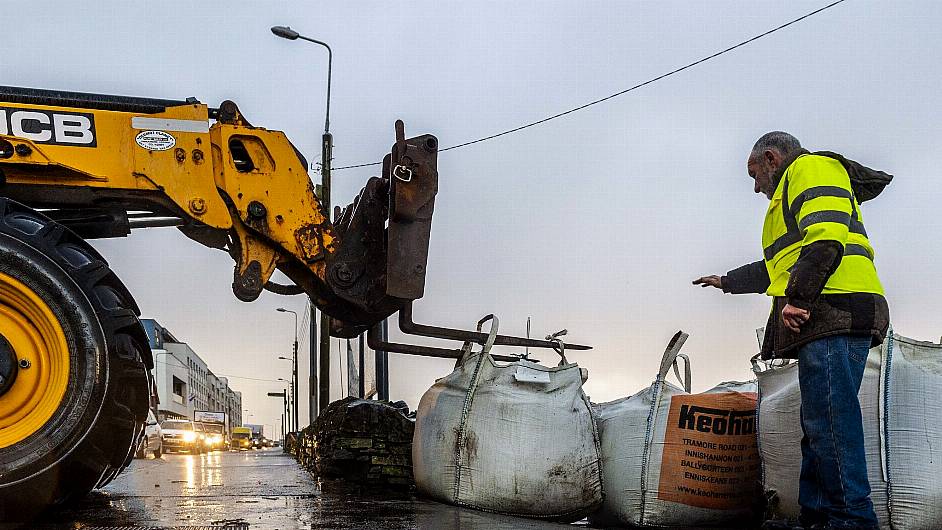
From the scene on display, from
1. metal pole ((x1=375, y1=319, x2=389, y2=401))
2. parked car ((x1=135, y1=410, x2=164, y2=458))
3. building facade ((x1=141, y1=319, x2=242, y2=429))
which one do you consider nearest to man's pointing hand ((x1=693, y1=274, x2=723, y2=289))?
metal pole ((x1=375, y1=319, x2=389, y2=401))

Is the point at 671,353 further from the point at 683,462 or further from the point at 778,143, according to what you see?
Result: the point at 778,143

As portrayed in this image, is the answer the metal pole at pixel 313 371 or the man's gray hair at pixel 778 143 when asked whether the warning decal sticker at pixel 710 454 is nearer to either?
the man's gray hair at pixel 778 143

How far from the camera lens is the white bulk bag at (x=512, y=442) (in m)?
4.08

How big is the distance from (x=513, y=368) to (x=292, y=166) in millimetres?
1551

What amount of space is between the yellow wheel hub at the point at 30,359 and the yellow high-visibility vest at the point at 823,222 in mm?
2951

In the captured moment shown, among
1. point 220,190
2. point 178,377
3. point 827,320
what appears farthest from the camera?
point 178,377

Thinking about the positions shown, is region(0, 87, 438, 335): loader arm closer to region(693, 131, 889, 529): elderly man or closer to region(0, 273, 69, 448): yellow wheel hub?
region(0, 273, 69, 448): yellow wheel hub

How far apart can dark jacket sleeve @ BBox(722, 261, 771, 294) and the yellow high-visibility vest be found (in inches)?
22.5

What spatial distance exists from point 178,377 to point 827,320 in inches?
3323

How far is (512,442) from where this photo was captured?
416cm

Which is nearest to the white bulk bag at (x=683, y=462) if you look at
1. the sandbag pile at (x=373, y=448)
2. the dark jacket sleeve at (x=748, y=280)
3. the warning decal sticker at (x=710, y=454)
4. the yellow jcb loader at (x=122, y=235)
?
the warning decal sticker at (x=710, y=454)

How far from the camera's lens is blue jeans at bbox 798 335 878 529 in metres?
3.23

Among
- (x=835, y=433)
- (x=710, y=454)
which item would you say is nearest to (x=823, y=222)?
(x=835, y=433)

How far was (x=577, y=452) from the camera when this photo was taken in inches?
163
